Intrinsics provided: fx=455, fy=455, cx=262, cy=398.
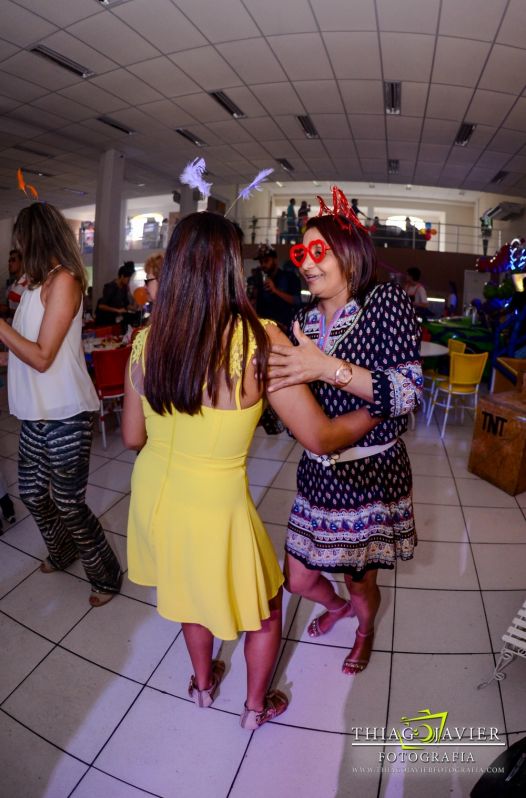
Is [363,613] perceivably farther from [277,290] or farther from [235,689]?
[277,290]

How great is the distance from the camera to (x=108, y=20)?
4.38 m

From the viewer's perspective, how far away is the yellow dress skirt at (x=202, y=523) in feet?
3.60

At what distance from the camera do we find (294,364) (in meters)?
1.01

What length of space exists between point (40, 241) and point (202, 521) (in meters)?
1.22

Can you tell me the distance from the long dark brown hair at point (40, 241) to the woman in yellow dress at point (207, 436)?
31.7 inches

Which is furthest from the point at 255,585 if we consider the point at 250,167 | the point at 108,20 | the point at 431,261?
the point at 431,261

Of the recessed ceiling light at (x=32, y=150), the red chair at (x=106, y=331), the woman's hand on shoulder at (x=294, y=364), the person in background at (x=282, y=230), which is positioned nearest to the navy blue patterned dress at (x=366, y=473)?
the woman's hand on shoulder at (x=294, y=364)

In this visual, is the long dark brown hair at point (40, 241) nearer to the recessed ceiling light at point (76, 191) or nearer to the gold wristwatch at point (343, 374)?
the gold wristwatch at point (343, 374)

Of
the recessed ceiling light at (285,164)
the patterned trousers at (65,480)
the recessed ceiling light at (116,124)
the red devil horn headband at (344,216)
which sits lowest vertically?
the patterned trousers at (65,480)

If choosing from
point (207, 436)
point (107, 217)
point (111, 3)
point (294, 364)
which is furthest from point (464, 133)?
point (207, 436)

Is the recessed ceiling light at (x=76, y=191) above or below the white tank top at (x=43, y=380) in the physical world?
above

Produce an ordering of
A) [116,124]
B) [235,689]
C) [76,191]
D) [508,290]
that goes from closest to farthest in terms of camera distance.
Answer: [235,689], [508,290], [116,124], [76,191]

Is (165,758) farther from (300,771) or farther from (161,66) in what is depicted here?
(161,66)

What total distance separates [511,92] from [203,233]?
6.15 metres
